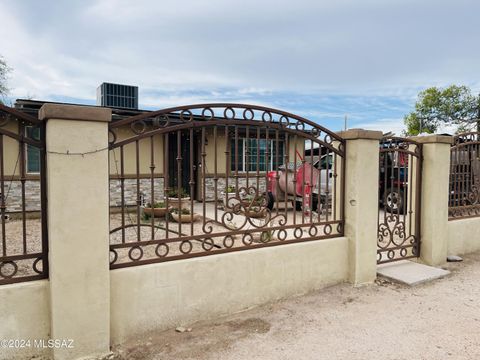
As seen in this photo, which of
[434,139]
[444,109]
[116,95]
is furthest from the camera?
[444,109]

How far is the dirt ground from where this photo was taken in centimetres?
253

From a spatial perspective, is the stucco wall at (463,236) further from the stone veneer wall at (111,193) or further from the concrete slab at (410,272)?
the stone veneer wall at (111,193)

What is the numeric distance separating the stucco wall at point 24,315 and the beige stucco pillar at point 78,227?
0.30ft

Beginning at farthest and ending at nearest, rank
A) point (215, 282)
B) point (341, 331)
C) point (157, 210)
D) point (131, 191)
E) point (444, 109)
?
point (444, 109) → point (131, 191) → point (157, 210) → point (215, 282) → point (341, 331)

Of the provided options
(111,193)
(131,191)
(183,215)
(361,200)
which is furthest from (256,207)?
(131,191)

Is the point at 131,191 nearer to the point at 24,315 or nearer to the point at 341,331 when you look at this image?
the point at 24,315

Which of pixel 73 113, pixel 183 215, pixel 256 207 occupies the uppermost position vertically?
pixel 73 113

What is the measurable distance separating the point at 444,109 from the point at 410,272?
20773 mm

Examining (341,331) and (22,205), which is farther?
(341,331)

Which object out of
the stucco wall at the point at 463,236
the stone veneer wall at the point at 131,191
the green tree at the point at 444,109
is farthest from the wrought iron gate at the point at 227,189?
the green tree at the point at 444,109

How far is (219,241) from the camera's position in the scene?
5.20 m

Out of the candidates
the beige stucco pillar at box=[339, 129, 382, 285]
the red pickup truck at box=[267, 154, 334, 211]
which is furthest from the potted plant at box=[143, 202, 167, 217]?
the beige stucco pillar at box=[339, 129, 382, 285]

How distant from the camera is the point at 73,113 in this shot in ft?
7.56

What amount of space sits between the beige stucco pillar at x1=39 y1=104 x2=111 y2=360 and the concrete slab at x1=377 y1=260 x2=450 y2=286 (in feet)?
10.5
